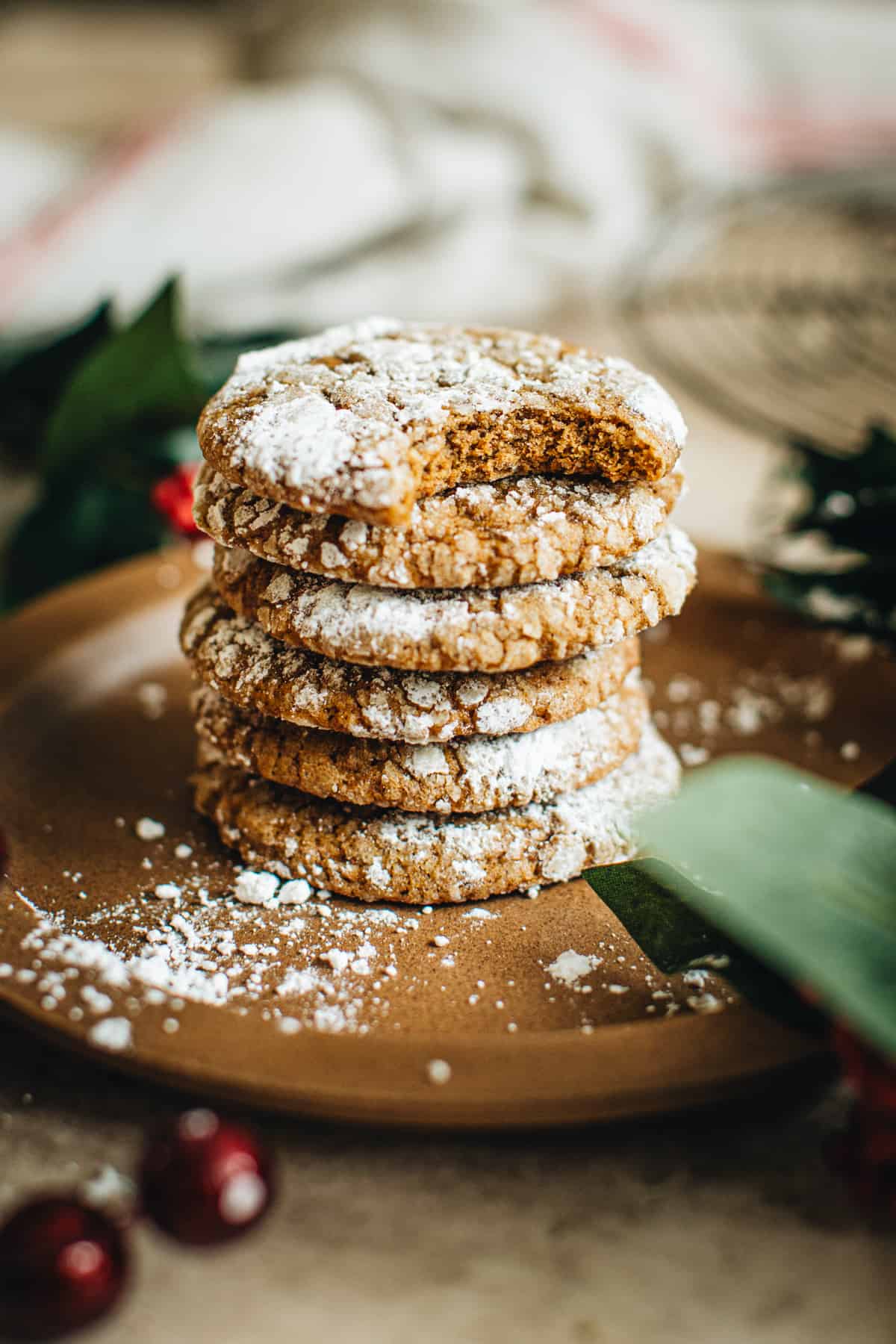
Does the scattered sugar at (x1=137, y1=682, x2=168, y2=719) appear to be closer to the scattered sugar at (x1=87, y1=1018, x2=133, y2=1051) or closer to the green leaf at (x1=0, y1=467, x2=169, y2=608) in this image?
the green leaf at (x1=0, y1=467, x2=169, y2=608)

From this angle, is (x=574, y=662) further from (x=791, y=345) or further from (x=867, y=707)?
(x=791, y=345)

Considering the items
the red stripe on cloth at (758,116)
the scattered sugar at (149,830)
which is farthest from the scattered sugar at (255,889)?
the red stripe on cloth at (758,116)

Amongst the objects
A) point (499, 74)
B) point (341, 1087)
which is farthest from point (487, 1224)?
point (499, 74)

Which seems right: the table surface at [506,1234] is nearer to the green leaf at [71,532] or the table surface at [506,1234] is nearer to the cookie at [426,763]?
the cookie at [426,763]

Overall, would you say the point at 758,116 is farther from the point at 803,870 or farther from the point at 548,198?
the point at 803,870

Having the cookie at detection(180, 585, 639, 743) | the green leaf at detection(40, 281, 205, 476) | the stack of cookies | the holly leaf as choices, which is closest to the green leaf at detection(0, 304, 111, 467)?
the green leaf at detection(40, 281, 205, 476)

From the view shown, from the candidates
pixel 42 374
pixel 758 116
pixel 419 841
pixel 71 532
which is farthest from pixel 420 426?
pixel 758 116
